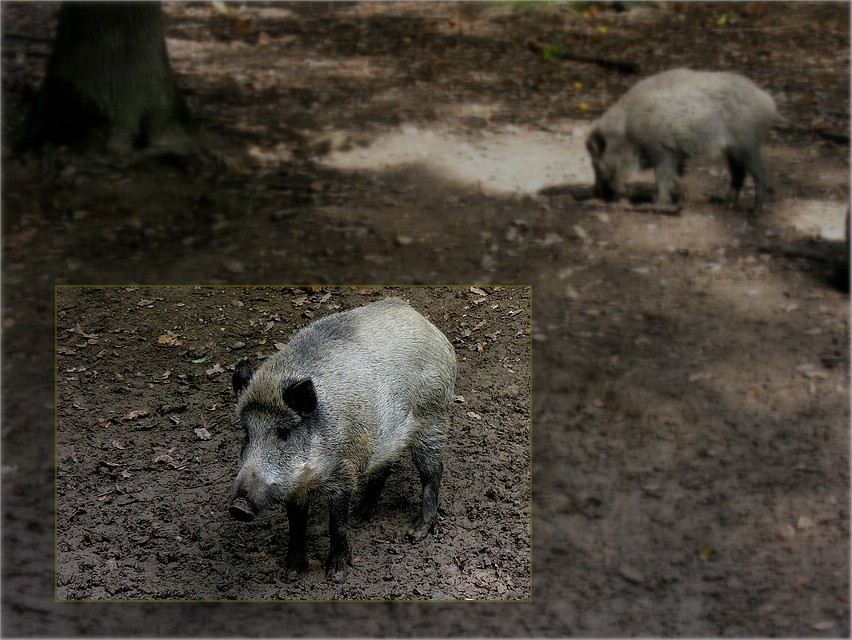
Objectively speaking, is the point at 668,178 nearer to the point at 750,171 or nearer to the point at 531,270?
the point at 750,171

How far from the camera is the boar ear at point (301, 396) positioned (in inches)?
147

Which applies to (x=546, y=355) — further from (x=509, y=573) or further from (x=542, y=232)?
(x=509, y=573)

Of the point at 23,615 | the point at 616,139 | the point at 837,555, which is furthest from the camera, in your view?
the point at 616,139

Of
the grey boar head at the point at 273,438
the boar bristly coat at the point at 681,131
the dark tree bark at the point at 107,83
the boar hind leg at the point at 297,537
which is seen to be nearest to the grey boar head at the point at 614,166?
the boar bristly coat at the point at 681,131

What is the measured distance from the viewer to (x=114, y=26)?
29.1 feet

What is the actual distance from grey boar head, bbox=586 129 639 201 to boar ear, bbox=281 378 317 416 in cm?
559

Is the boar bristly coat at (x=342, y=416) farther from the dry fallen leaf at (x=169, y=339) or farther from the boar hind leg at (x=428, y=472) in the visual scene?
the dry fallen leaf at (x=169, y=339)

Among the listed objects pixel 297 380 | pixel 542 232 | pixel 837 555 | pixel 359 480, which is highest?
pixel 297 380

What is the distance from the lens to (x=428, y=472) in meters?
4.07

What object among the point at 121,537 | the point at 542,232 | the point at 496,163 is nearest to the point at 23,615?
the point at 121,537

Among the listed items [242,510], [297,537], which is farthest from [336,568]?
[242,510]

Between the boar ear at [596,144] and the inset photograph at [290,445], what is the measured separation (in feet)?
15.7

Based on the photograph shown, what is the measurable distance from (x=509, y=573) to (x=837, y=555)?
90.2 inches

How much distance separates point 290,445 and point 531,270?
4.07m
